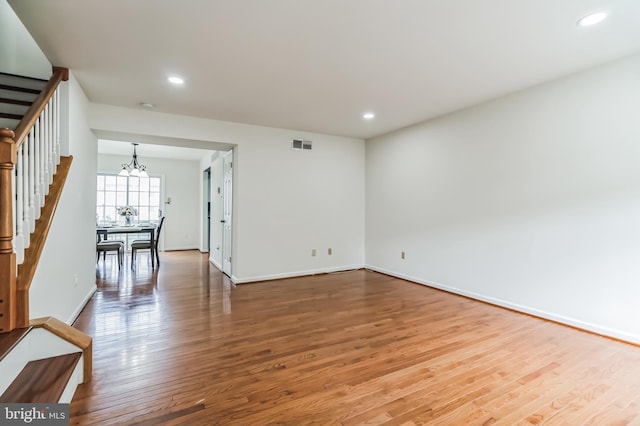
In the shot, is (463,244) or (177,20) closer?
(177,20)

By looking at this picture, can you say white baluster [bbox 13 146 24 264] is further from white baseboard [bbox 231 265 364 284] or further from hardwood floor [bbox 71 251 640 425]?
white baseboard [bbox 231 265 364 284]

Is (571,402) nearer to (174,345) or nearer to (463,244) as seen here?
(463,244)

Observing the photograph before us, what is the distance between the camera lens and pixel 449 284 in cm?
424

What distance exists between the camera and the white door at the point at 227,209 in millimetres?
5176

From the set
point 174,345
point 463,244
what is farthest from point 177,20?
point 463,244

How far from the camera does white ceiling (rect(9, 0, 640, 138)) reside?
205 centimetres

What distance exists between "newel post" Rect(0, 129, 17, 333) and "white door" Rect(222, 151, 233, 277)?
3271 millimetres

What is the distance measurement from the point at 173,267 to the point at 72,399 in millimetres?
4467

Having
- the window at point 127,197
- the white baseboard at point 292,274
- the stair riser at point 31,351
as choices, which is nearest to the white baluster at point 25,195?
the stair riser at point 31,351

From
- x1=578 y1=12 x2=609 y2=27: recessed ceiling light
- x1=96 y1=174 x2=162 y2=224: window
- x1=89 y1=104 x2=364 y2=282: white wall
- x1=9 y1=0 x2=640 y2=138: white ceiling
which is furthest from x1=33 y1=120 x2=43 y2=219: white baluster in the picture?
x1=96 y1=174 x2=162 y2=224: window

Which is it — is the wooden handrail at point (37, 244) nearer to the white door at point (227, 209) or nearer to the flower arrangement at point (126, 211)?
the white door at point (227, 209)
